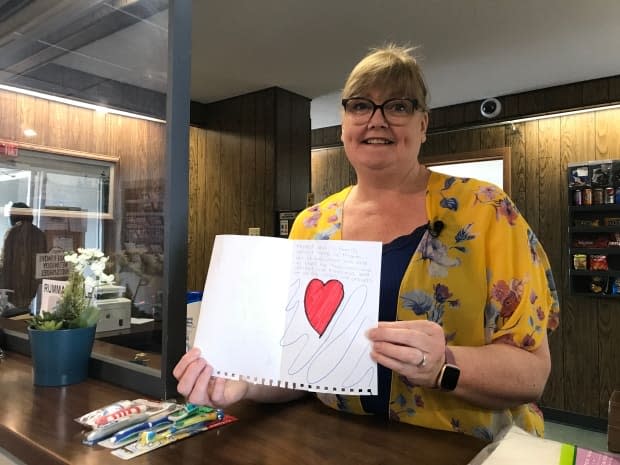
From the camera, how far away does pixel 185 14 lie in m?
0.94

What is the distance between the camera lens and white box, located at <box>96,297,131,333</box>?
3.63 feet

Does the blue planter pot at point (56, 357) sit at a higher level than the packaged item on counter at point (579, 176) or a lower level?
lower

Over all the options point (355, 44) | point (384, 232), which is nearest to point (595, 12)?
point (355, 44)

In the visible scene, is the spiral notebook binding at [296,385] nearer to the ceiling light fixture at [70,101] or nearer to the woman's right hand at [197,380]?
the woman's right hand at [197,380]

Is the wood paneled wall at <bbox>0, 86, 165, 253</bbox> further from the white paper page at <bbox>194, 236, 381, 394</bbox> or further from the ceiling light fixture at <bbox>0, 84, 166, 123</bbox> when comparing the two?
the white paper page at <bbox>194, 236, 381, 394</bbox>

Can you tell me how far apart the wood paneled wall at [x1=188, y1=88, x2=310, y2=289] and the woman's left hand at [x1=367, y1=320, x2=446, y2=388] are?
309 cm

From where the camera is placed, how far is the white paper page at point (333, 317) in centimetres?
62

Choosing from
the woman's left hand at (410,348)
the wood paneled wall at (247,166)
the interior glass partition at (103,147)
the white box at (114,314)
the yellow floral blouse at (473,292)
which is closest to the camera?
the woman's left hand at (410,348)

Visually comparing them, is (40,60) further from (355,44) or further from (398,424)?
(355,44)

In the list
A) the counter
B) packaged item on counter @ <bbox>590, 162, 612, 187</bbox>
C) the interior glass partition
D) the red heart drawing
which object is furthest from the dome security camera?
the red heart drawing

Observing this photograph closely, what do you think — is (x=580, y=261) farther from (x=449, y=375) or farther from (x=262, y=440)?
(x=262, y=440)

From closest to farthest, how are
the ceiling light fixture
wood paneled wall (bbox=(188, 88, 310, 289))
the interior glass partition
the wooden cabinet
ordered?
1. the interior glass partition
2. the ceiling light fixture
3. the wooden cabinet
4. wood paneled wall (bbox=(188, 88, 310, 289))

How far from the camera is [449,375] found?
2.22 ft

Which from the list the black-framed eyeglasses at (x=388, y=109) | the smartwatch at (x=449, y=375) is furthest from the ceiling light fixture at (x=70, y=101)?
the smartwatch at (x=449, y=375)
